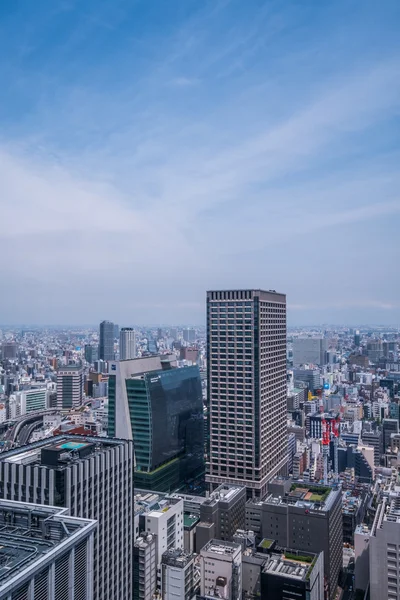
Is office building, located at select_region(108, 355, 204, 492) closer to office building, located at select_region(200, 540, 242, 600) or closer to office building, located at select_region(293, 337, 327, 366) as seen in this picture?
office building, located at select_region(200, 540, 242, 600)

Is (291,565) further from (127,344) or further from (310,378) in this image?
(127,344)

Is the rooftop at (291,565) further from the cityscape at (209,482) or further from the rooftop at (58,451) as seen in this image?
the rooftop at (58,451)

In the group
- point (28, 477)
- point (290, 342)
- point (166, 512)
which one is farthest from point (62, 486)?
point (290, 342)

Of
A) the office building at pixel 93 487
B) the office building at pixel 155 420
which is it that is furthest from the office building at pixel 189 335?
the office building at pixel 93 487

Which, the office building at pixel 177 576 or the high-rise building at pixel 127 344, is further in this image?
the high-rise building at pixel 127 344

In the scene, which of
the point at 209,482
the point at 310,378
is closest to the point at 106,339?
the point at 310,378

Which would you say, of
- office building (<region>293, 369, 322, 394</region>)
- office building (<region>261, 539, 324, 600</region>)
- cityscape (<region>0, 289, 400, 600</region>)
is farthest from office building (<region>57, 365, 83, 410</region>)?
office building (<region>261, 539, 324, 600</region>)
